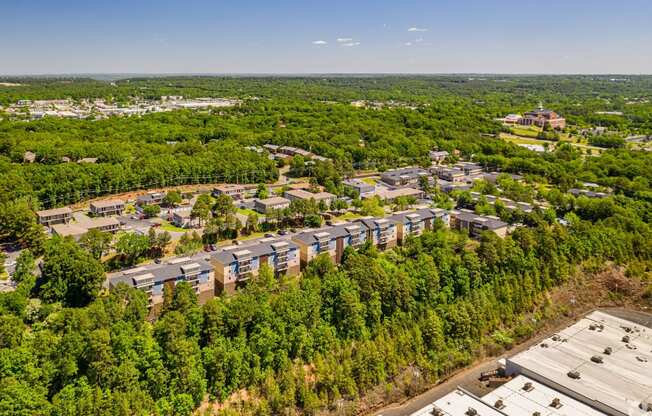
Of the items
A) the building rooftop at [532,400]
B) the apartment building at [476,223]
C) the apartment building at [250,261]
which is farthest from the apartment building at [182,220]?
the building rooftop at [532,400]

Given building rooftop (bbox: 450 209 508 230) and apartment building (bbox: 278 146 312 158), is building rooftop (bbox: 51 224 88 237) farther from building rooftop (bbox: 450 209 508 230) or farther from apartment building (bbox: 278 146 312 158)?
apartment building (bbox: 278 146 312 158)

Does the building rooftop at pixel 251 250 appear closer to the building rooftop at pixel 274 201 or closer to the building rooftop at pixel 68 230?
the building rooftop at pixel 68 230

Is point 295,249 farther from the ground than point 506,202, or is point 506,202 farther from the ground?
point 295,249

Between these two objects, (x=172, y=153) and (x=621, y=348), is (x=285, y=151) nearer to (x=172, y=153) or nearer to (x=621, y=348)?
(x=172, y=153)

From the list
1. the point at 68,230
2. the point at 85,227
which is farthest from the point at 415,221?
the point at 68,230

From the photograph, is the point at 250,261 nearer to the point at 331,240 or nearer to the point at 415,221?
the point at 331,240

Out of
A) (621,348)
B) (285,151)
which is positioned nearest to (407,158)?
(285,151)

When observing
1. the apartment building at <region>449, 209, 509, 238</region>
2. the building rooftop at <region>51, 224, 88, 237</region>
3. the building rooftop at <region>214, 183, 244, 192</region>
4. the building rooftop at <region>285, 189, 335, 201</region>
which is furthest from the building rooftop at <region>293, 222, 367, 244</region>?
the building rooftop at <region>214, 183, 244, 192</region>
